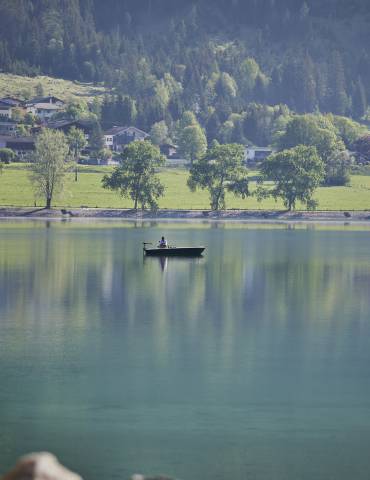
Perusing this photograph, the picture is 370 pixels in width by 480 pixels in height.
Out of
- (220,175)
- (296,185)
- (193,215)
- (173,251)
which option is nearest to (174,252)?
(173,251)

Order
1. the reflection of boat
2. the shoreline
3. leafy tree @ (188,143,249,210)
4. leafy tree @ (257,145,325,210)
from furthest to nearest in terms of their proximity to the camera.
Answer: leafy tree @ (257,145,325,210)
leafy tree @ (188,143,249,210)
the shoreline
the reflection of boat

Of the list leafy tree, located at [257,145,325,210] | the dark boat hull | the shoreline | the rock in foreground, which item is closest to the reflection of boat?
the dark boat hull

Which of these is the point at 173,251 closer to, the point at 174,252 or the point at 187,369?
the point at 174,252

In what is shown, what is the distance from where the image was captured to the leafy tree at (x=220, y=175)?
193 metres

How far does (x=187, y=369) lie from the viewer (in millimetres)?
48188

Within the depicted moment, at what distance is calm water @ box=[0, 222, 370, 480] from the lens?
35344 millimetres

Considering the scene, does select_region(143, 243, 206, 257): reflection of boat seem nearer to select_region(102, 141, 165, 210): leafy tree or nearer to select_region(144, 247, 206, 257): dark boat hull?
select_region(144, 247, 206, 257): dark boat hull

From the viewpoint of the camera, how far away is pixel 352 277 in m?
91.1

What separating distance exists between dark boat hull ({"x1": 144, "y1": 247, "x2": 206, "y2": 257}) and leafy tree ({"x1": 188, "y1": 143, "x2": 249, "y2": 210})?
84.5 meters

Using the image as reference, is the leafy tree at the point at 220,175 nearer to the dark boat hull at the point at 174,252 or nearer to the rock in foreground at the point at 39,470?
the dark boat hull at the point at 174,252

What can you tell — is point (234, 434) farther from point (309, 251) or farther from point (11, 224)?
point (11, 224)

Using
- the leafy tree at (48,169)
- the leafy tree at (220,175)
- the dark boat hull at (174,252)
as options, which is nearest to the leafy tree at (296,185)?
Answer: the leafy tree at (220,175)

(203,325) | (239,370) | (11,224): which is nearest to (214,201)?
(11,224)

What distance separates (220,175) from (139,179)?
49.7 feet
